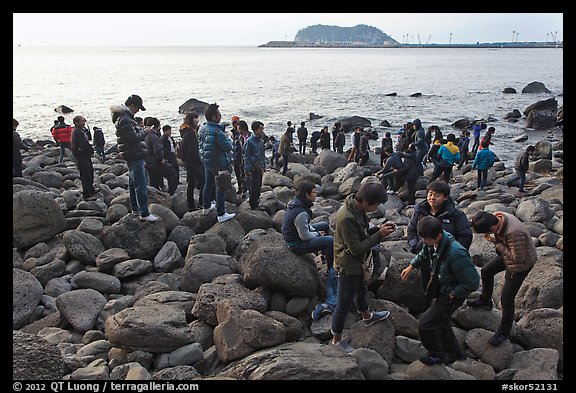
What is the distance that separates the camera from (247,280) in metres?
6.45

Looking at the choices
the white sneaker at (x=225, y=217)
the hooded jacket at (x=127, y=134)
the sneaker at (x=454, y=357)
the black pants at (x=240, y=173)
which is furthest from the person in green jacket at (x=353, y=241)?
the black pants at (x=240, y=173)

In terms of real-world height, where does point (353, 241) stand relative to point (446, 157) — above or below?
below

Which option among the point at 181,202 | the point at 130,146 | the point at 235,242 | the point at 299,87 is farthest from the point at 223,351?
the point at 299,87

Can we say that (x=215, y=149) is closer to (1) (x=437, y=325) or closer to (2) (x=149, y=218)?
(2) (x=149, y=218)

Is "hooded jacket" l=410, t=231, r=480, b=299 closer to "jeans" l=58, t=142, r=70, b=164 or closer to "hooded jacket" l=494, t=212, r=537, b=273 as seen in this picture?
"hooded jacket" l=494, t=212, r=537, b=273

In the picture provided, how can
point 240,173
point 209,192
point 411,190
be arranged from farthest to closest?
point 411,190
point 240,173
point 209,192

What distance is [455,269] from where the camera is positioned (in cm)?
486

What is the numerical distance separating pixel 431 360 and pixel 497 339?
1.12 metres

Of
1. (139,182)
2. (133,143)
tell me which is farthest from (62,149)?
(133,143)

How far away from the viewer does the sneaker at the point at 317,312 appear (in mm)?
6086

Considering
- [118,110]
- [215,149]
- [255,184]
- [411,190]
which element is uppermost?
[118,110]

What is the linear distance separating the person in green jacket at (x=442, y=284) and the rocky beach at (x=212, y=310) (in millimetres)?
239
